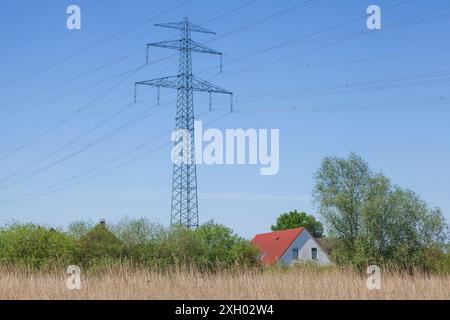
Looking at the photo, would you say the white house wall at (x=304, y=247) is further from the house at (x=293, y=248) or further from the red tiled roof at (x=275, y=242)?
the red tiled roof at (x=275, y=242)

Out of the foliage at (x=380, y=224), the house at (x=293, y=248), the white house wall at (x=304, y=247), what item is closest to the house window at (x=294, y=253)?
the house at (x=293, y=248)

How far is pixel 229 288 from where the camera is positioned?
62.4 ft

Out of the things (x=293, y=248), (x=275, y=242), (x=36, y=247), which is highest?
(x=36, y=247)

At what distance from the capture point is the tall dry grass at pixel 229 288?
1788 cm

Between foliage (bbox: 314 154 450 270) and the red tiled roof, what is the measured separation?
13.4 m

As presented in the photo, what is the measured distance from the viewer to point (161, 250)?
2953 centimetres

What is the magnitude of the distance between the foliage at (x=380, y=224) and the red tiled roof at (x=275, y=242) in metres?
13.4

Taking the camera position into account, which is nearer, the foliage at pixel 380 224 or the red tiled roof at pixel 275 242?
→ the foliage at pixel 380 224

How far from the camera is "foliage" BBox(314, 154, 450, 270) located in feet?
179

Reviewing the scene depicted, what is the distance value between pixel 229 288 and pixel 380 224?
129 ft

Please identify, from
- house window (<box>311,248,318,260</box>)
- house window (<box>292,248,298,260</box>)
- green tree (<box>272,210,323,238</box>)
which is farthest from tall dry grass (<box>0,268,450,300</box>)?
green tree (<box>272,210,323,238</box>)

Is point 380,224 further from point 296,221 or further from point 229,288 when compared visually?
point 296,221

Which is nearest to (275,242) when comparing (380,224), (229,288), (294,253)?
(294,253)
